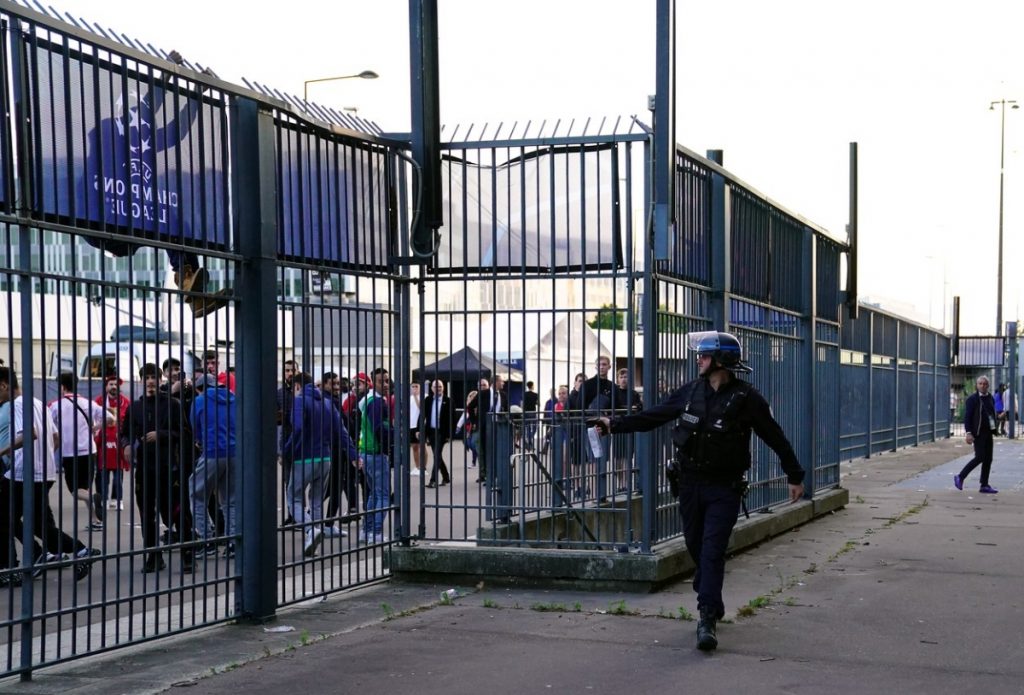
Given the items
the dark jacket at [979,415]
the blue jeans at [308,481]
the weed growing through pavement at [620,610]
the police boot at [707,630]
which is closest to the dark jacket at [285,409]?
the blue jeans at [308,481]

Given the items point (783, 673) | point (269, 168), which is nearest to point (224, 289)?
point (269, 168)

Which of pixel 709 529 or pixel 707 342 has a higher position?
pixel 707 342

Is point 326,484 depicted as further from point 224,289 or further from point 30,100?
point 30,100

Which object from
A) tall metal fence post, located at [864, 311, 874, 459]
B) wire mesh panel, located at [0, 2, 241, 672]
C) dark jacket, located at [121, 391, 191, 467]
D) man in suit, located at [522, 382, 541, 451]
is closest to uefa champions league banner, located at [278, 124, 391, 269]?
wire mesh panel, located at [0, 2, 241, 672]

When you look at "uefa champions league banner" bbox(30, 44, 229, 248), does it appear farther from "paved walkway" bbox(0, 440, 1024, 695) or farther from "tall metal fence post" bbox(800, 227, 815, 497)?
"tall metal fence post" bbox(800, 227, 815, 497)

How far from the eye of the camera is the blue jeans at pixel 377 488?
10.2 meters

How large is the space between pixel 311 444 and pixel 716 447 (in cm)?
268

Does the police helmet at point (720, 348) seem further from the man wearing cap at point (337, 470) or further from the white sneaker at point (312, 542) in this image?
the white sneaker at point (312, 542)

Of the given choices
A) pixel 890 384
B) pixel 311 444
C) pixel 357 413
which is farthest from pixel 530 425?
pixel 890 384

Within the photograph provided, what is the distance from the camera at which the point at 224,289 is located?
8430 millimetres

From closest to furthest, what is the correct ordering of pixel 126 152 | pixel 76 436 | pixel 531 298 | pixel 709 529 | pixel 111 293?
pixel 76 436 < pixel 111 293 < pixel 126 152 < pixel 709 529 < pixel 531 298

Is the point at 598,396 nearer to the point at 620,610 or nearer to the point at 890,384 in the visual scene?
the point at 620,610

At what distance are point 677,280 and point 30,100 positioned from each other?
5514 millimetres

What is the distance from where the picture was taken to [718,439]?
8.28 meters
